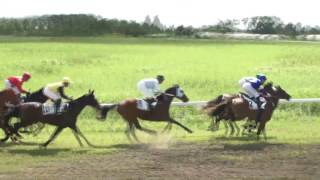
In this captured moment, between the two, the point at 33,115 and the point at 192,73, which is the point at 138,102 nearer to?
the point at 33,115

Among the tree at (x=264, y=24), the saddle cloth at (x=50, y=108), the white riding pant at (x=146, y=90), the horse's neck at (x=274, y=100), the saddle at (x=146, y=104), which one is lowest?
the tree at (x=264, y=24)

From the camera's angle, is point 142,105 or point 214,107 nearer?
point 142,105

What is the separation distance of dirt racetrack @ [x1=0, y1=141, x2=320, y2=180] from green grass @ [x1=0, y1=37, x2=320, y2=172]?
0.76 metres

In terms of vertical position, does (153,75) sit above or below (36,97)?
below

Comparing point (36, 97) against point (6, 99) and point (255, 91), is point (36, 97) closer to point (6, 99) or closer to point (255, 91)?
point (6, 99)

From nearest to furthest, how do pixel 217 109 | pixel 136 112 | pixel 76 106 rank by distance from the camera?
Answer: 1. pixel 76 106
2. pixel 136 112
3. pixel 217 109

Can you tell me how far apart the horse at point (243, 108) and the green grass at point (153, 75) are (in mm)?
566

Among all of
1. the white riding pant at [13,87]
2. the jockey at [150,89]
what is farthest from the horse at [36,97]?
the jockey at [150,89]

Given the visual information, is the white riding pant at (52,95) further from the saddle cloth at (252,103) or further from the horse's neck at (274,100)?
the horse's neck at (274,100)

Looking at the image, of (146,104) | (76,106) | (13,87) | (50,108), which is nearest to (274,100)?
(146,104)

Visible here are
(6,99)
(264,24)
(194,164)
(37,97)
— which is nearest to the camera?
(194,164)

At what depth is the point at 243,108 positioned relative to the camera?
15555 mm

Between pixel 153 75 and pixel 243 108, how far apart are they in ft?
40.9

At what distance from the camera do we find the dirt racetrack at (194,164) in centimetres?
1051
